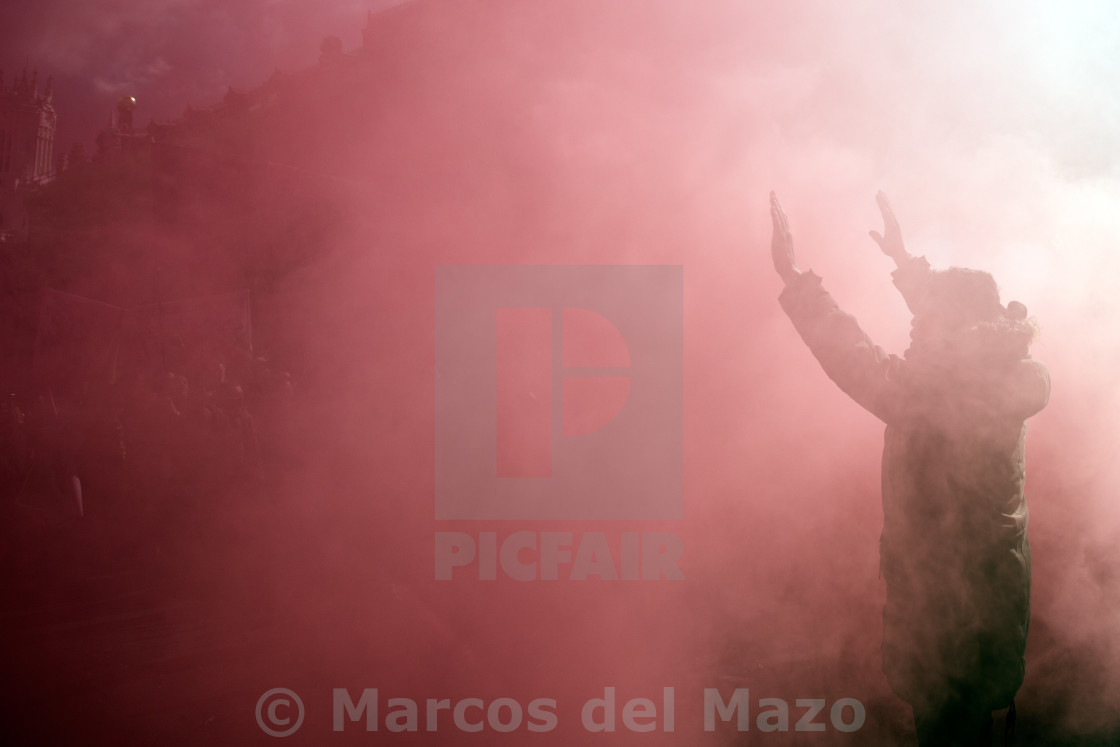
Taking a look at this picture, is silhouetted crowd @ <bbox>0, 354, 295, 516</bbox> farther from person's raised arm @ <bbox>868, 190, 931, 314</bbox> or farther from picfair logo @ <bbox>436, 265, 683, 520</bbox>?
person's raised arm @ <bbox>868, 190, 931, 314</bbox>

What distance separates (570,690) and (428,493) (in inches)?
52.1

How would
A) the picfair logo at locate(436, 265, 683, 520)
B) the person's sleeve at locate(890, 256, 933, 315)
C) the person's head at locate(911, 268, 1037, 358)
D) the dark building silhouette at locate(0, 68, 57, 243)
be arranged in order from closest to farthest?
the person's head at locate(911, 268, 1037, 358)
the person's sleeve at locate(890, 256, 933, 315)
the picfair logo at locate(436, 265, 683, 520)
the dark building silhouette at locate(0, 68, 57, 243)

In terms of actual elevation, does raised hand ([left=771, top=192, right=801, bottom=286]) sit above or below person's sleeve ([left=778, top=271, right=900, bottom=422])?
above

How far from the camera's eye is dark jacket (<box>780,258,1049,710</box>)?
1521 mm

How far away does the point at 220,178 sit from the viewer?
372cm

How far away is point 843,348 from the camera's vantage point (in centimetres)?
156

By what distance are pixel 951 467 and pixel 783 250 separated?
78 cm

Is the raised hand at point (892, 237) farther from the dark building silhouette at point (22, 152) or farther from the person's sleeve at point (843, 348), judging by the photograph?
the dark building silhouette at point (22, 152)

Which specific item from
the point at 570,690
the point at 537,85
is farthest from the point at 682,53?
the point at 570,690

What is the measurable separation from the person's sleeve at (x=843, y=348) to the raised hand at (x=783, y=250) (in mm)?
51

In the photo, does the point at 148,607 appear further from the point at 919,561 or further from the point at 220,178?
the point at 919,561

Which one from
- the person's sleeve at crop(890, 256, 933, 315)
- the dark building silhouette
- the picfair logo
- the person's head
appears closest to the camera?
the person's head

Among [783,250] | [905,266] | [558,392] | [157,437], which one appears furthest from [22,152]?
[905,266]

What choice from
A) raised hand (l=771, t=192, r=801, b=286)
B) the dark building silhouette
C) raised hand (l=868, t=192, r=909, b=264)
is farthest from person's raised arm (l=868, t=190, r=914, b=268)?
the dark building silhouette
